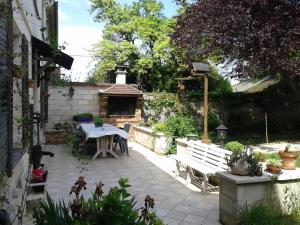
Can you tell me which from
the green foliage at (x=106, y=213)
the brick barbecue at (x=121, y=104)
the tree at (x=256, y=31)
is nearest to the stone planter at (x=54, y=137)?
the brick barbecue at (x=121, y=104)

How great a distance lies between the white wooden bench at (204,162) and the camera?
579 cm

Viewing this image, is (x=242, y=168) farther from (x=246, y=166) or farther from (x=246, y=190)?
(x=246, y=190)

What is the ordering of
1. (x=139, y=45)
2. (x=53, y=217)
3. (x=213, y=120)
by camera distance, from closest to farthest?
(x=53, y=217), (x=213, y=120), (x=139, y=45)

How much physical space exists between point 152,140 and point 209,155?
Result: 5.02 m

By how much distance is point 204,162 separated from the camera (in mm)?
6516

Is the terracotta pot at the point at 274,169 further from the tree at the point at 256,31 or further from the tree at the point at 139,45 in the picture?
the tree at the point at 139,45

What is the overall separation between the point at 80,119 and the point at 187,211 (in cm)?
917

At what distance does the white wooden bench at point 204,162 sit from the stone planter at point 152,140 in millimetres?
2669

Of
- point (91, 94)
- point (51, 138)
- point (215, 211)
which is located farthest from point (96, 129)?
point (215, 211)

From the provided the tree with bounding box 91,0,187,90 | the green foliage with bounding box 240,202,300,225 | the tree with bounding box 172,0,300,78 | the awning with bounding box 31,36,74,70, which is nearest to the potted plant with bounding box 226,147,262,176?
the green foliage with bounding box 240,202,300,225

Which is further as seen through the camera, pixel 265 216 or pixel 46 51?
pixel 46 51

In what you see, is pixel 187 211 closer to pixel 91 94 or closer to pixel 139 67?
pixel 91 94

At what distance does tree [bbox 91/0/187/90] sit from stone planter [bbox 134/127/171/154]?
21.1ft

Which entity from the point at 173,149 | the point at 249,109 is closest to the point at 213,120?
the point at 249,109
